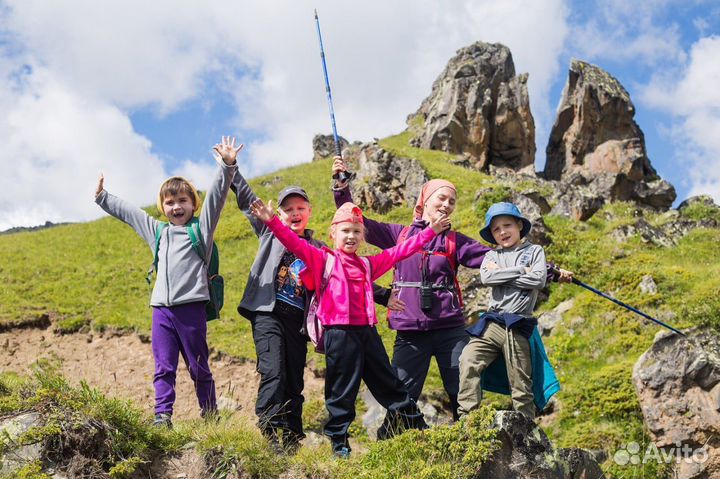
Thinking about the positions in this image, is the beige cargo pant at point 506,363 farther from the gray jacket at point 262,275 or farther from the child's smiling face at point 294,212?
the child's smiling face at point 294,212

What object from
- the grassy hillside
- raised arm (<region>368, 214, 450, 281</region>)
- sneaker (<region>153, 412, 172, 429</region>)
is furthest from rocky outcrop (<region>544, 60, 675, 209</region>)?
sneaker (<region>153, 412, 172, 429</region>)

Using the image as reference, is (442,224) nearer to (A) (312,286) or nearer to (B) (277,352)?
(A) (312,286)

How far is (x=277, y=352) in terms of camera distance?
5.36 metres

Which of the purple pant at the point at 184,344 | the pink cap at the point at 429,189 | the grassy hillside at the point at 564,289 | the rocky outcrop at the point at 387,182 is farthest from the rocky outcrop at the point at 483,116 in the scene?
the purple pant at the point at 184,344

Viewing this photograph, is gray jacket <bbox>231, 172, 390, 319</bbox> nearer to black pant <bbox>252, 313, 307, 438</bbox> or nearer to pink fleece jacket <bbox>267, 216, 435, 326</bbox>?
black pant <bbox>252, 313, 307, 438</bbox>

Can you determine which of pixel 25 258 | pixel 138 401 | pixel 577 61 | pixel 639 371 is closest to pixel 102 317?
pixel 138 401

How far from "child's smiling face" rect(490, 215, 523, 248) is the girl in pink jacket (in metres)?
0.84

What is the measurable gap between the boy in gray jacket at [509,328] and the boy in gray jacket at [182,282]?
2.36 metres

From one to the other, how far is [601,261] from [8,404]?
39.0 feet

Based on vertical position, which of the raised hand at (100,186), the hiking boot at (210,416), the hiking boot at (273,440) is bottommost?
the hiking boot at (273,440)

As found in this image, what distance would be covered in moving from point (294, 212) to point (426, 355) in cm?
194

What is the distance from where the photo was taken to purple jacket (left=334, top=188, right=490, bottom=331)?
19.5ft

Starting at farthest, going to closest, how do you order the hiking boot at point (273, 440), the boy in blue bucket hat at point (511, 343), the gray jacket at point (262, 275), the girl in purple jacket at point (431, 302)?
the girl in purple jacket at point (431, 302), the gray jacket at point (262, 275), the boy in blue bucket hat at point (511, 343), the hiking boot at point (273, 440)

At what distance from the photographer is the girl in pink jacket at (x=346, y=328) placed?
5113mm
